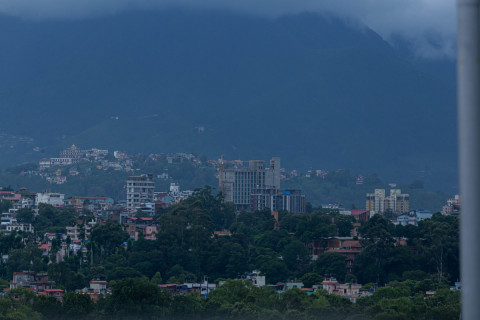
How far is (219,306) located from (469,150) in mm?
7684

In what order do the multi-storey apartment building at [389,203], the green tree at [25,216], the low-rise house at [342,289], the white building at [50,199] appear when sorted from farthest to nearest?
the multi-storey apartment building at [389,203]
the white building at [50,199]
the green tree at [25,216]
the low-rise house at [342,289]

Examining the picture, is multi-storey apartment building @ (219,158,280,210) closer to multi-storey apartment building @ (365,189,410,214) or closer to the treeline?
multi-storey apartment building @ (365,189,410,214)

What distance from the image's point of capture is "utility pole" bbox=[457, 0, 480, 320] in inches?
58.7

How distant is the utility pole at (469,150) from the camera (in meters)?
1.49

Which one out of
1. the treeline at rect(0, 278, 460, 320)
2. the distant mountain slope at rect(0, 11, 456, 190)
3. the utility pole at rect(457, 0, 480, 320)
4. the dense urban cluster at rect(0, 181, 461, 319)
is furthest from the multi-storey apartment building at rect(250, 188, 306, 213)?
the utility pole at rect(457, 0, 480, 320)

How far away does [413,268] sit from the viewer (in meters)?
15.3

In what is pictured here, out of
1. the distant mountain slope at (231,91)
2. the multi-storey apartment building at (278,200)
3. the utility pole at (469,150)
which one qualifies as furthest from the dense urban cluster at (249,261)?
the distant mountain slope at (231,91)

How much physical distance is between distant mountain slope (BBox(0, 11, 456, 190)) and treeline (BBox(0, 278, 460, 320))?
57.7 metres

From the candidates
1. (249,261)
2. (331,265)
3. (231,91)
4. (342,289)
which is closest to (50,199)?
(249,261)

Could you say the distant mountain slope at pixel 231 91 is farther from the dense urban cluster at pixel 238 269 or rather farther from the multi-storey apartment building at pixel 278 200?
the dense urban cluster at pixel 238 269

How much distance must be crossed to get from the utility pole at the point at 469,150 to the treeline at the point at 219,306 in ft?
18.4

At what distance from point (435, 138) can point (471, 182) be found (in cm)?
7698

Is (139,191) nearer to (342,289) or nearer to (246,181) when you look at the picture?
(246,181)

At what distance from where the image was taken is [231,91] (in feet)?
287
